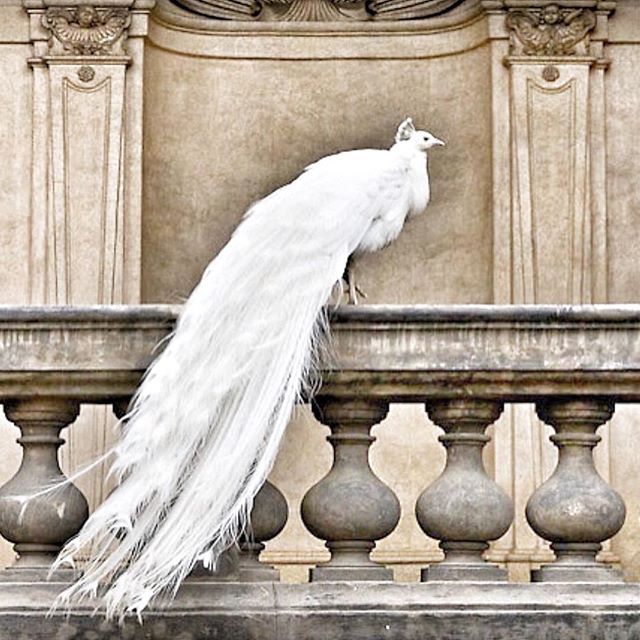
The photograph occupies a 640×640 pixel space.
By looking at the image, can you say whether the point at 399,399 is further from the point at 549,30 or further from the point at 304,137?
the point at 304,137

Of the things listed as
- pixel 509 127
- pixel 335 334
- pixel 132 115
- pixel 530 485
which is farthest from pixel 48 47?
pixel 335 334

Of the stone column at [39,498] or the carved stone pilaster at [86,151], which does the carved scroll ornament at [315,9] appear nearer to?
the carved stone pilaster at [86,151]

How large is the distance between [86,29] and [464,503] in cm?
695

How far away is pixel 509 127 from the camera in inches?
445

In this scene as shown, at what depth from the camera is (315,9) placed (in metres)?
11.9

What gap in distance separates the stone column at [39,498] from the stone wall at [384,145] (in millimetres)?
5552

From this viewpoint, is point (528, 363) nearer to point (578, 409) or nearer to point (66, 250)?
point (578, 409)

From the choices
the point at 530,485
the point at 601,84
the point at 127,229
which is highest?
the point at 601,84

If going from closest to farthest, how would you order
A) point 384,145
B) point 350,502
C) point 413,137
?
point 350,502, point 413,137, point 384,145

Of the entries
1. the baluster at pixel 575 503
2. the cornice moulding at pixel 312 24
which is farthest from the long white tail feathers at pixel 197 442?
the cornice moulding at pixel 312 24

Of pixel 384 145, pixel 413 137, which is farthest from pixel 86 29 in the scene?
pixel 413 137

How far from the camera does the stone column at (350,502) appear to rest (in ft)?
16.0

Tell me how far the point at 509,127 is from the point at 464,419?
652 centimetres

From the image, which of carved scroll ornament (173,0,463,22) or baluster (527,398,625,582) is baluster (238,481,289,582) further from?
carved scroll ornament (173,0,463,22)
